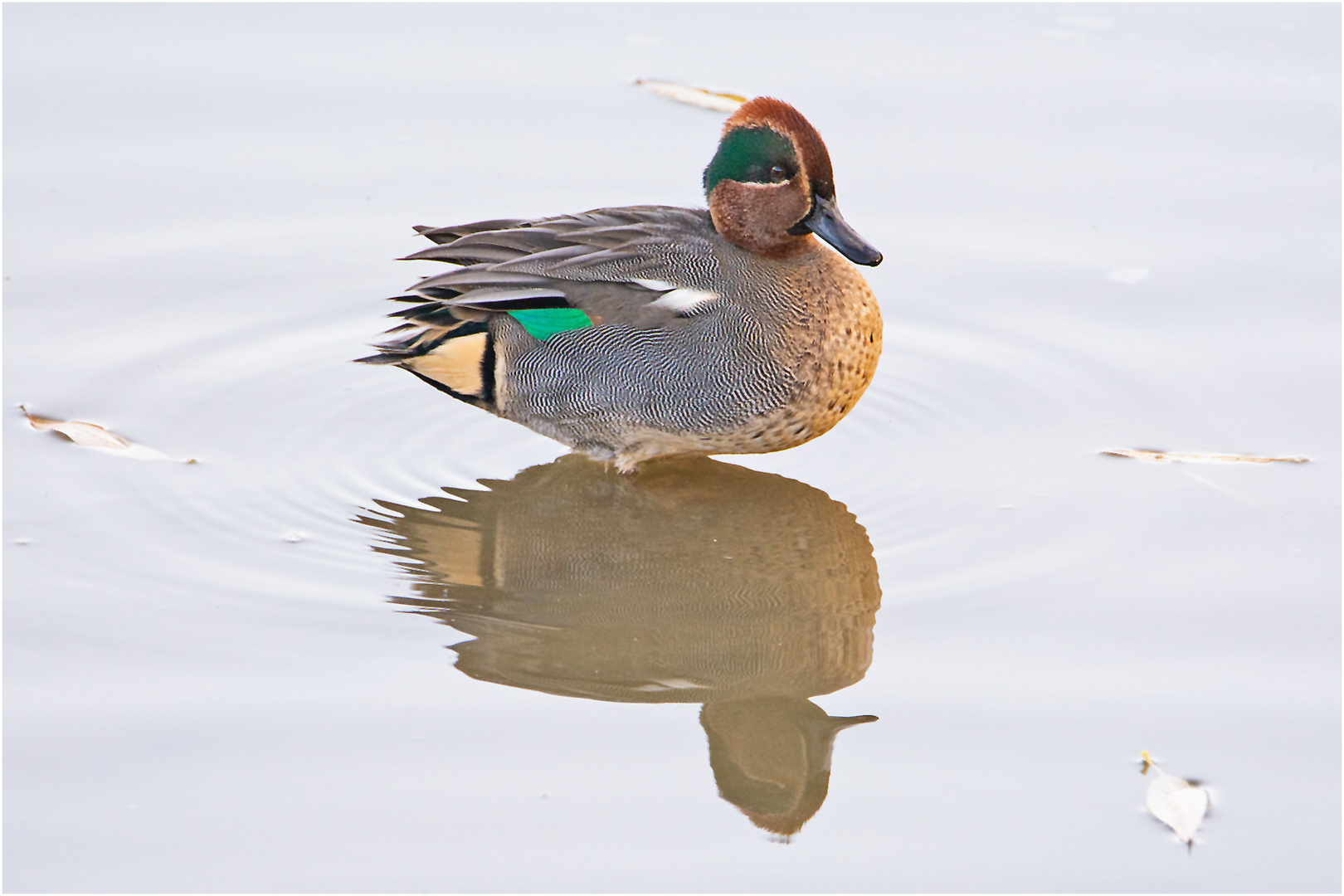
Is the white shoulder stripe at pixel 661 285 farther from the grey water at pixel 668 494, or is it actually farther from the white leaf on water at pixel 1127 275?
the white leaf on water at pixel 1127 275

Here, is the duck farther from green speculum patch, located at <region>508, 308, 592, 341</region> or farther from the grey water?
the grey water

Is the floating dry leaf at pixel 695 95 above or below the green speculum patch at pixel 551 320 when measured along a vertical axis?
above

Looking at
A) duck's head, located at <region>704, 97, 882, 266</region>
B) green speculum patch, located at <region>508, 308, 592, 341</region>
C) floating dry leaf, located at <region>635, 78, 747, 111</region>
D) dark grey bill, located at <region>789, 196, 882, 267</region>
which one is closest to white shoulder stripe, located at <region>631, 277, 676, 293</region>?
green speculum patch, located at <region>508, 308, 592, 341</region>

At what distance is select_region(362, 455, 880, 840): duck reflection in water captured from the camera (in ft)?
14.5

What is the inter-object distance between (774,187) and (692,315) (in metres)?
0.55

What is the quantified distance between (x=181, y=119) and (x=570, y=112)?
6.69ft

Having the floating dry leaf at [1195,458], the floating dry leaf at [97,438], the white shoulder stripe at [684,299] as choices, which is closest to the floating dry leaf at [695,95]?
the white shoulder stripe at [684,299]

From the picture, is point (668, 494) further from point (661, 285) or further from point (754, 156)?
point (754, 156)

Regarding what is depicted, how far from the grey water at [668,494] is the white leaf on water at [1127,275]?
0.03 m

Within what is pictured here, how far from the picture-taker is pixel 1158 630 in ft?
15.7

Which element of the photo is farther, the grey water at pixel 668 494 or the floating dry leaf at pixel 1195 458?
the floating dry leaf at pixel 1195 458

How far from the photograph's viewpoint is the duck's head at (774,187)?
5.64m

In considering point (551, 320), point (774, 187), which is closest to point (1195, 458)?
point (774, 187)

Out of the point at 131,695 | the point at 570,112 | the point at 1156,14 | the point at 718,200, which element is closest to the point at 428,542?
the point at 131,695
